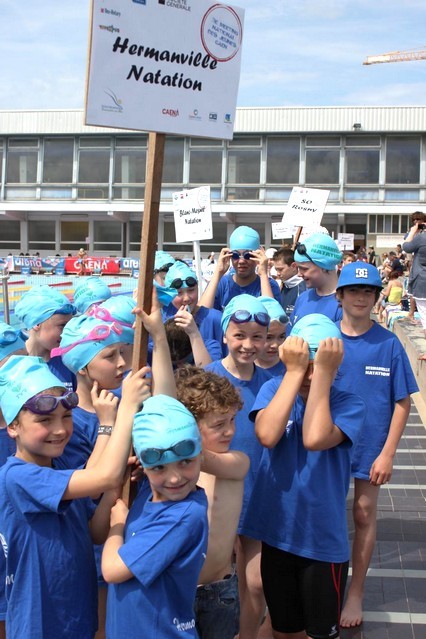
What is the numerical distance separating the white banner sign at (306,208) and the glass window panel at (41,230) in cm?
3801

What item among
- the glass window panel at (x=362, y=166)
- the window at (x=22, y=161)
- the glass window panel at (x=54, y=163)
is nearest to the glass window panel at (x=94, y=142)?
the glass window panel at (x=54, y=163)

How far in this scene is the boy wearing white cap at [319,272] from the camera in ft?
19.9

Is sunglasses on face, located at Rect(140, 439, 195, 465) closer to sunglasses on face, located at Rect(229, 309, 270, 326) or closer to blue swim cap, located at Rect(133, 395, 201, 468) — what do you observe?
blue swim cap, located at Rect(133, 395, 201, 468)

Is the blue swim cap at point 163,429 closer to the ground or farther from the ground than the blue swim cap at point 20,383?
closer to the ground

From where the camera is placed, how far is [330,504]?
3.65 metres

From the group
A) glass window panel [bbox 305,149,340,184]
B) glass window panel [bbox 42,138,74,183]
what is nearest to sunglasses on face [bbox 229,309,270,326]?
glass window panel [bbox 305,149,340,184]

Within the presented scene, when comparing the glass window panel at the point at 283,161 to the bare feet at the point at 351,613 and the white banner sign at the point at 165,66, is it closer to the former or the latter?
the bare feet at the point at 351,613

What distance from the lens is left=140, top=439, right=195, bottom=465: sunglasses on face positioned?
279 cm

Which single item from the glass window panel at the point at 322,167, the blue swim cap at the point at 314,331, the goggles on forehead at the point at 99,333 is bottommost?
the goggles on forehead at the point at 99,333

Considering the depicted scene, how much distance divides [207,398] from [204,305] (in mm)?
3143

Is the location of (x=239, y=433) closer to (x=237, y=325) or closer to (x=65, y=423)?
(x=237, y=325)

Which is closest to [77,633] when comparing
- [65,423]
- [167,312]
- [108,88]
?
[65,423]

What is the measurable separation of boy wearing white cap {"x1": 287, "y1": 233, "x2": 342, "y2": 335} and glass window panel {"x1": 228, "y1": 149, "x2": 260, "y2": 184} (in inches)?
1477

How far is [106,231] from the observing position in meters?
45.7
